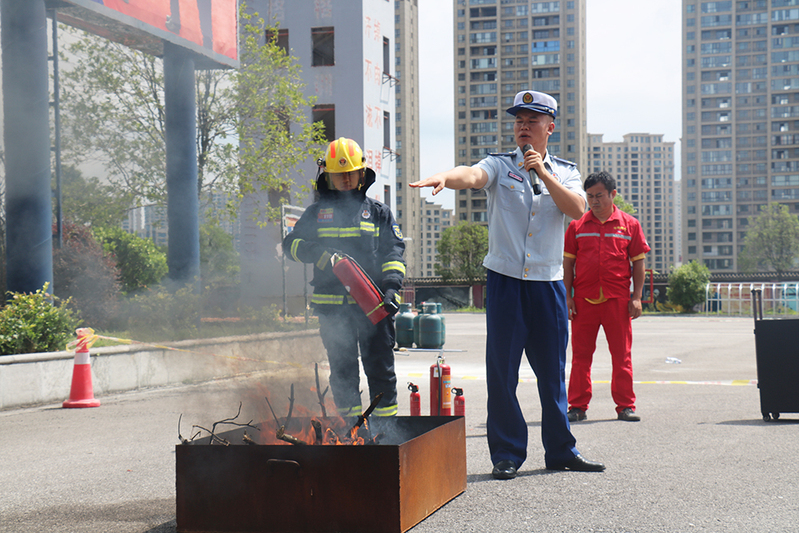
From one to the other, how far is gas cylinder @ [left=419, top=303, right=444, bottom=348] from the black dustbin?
33.3 feet

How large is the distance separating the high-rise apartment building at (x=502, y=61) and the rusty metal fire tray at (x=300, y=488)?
113818 millimetres

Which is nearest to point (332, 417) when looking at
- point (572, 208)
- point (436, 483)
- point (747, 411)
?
point (436, 483)

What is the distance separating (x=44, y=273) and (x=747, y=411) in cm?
836

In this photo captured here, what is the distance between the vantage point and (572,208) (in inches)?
158

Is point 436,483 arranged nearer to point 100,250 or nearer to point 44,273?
point 100,250

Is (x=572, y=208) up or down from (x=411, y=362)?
up

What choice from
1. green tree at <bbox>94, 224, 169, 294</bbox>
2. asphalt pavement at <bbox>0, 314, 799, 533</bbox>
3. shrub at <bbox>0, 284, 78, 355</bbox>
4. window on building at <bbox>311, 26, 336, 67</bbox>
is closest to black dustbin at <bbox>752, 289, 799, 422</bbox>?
asphalt pavement at <bbox>0, 314, 799, 533</bbox>

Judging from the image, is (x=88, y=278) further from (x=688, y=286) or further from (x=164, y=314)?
(x=688, y=286)

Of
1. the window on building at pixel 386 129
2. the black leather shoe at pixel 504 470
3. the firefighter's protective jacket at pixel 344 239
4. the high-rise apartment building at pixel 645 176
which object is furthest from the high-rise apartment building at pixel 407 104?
the black leather shoe at pixel 504 470

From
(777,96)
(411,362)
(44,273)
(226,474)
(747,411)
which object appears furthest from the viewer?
(777,96)

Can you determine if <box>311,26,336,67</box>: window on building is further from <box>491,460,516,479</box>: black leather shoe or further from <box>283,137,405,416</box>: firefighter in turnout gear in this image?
<box>491,460,516,479</box>: black leather shoe

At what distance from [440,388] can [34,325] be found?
5.44m

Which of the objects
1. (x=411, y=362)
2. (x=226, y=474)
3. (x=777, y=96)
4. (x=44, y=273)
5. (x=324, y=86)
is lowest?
(x=411, y=362)

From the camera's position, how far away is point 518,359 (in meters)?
4.16
